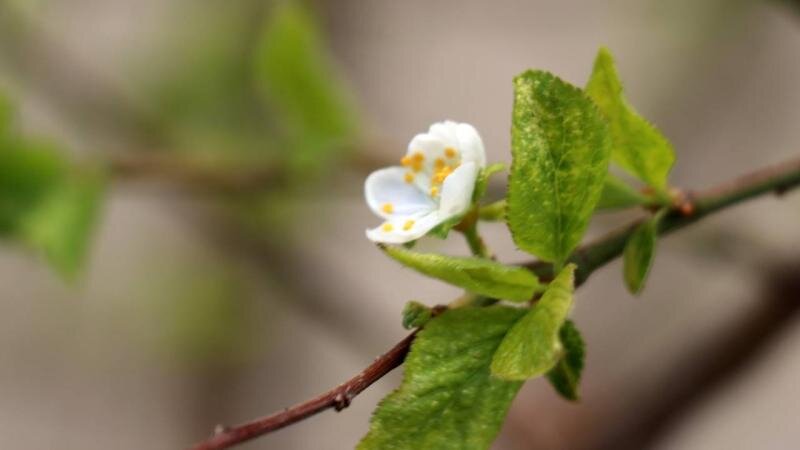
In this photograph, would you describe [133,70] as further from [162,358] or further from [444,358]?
[444,358]

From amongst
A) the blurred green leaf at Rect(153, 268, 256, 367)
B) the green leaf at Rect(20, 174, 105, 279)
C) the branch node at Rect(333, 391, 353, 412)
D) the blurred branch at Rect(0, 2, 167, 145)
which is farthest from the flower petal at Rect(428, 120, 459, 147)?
the blurred green leaf at Rect(153, 268, 256, 367)

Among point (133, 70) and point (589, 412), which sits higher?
point (133, 70)

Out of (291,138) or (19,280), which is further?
(19,280)

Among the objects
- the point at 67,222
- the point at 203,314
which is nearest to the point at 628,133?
the point at 67,222

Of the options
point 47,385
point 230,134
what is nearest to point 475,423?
point 230,134

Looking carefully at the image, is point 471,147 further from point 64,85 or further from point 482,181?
point 64,85

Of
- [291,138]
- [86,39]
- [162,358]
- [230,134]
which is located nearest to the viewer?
[291,138]

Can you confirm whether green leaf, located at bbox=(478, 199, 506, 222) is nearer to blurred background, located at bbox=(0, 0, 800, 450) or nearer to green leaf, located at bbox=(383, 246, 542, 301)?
green leaf, located at bbox=(383, 246, 542, 301)

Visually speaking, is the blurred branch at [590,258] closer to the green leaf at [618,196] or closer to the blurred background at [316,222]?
the green leaf at [618,196]
